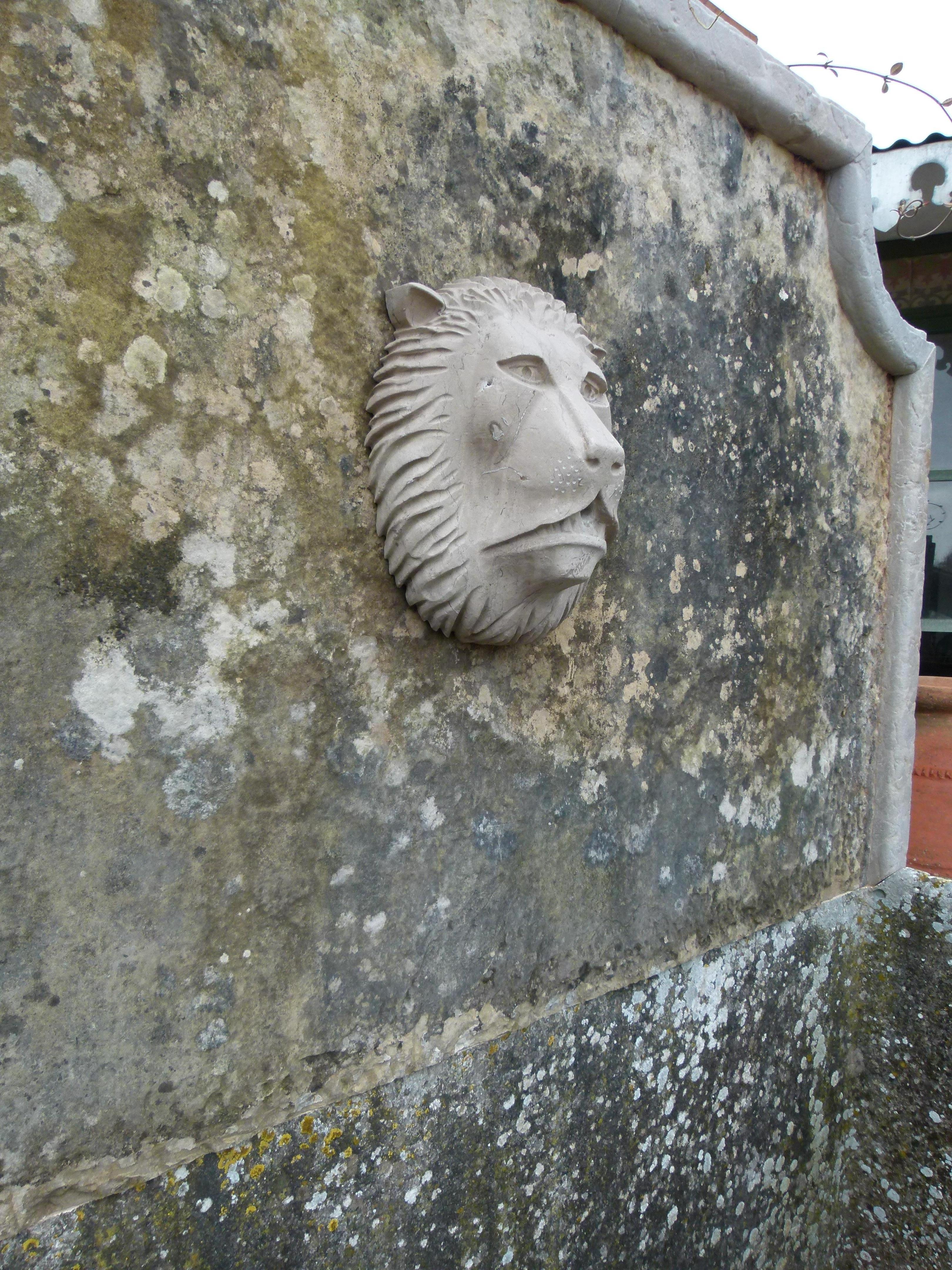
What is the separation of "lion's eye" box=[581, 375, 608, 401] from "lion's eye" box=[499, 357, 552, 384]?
94mm

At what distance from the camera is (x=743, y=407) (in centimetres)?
193

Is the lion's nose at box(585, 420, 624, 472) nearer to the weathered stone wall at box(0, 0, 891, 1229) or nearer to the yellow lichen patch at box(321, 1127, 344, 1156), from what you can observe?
the weathered stone wall at box(0, 0, 891, 1229)

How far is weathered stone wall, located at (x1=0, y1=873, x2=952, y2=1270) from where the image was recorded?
3.81 ft

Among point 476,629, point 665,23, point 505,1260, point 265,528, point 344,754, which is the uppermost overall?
point 665,23

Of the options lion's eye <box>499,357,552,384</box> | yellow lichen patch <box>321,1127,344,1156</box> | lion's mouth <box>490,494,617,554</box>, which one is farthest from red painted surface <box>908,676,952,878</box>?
yellow lichen patch <box>321,1127,344,1156</box>

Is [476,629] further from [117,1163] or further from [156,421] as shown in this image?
[117,1163]

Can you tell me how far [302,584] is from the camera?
120cm

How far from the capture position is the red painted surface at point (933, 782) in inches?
107

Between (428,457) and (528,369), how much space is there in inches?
8.5

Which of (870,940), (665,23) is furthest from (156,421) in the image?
(870,940)

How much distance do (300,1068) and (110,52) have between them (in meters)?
1.43

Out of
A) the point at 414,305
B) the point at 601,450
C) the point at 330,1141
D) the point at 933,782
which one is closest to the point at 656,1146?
the point at 330,1141

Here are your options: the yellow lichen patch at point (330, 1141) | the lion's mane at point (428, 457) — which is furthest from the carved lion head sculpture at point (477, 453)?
the yellow lichen patch at point (330, 1141)

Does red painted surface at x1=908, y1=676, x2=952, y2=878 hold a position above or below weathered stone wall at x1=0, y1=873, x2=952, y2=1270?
above
